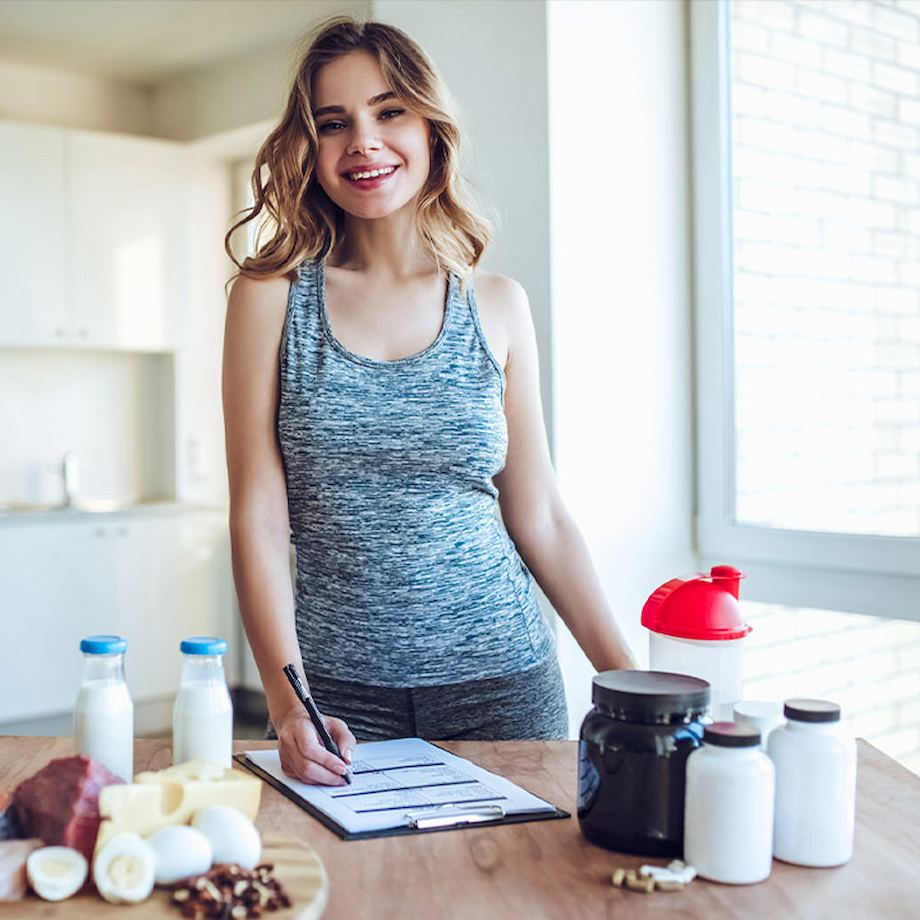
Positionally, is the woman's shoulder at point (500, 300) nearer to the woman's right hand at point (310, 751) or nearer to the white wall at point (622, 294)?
the woman's right hand at point (310, 751)

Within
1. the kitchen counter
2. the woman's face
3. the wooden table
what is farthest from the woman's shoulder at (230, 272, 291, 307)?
the kitchen counter

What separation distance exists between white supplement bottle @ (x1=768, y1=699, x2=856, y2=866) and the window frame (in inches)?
65.3

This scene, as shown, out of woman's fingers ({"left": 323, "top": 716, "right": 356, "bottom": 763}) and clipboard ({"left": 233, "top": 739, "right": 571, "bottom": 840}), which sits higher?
woman's fingers ({"left": 323, "top": 716, "right": 356, "bottom": 763})

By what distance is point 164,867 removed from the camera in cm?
100

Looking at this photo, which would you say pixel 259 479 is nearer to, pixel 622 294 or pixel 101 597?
pixel 622 294

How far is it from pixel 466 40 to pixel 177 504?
9.24 feet

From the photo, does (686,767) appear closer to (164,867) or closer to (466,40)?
(164,867)

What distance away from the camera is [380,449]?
5.42ft

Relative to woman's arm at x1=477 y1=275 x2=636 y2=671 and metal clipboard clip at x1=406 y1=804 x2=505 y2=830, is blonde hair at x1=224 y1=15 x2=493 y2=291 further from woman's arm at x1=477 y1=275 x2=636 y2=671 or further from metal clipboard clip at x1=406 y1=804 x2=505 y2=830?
metal clipboard clip at x1=406 y1=804 x2=505 y2=830

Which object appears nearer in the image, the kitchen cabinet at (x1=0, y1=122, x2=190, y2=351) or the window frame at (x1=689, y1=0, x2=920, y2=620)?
the window frame at (x1=689, y1=0, x2=920, y2=620)

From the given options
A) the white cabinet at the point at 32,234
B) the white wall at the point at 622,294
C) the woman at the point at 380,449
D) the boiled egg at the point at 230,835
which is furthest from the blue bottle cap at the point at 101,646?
the white cabinet at the point at 32,234

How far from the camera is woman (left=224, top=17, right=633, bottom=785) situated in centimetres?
166

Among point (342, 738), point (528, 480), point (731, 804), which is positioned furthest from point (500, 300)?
point (731, 804)

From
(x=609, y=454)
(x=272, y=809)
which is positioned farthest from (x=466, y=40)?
(x=272, y=809)
